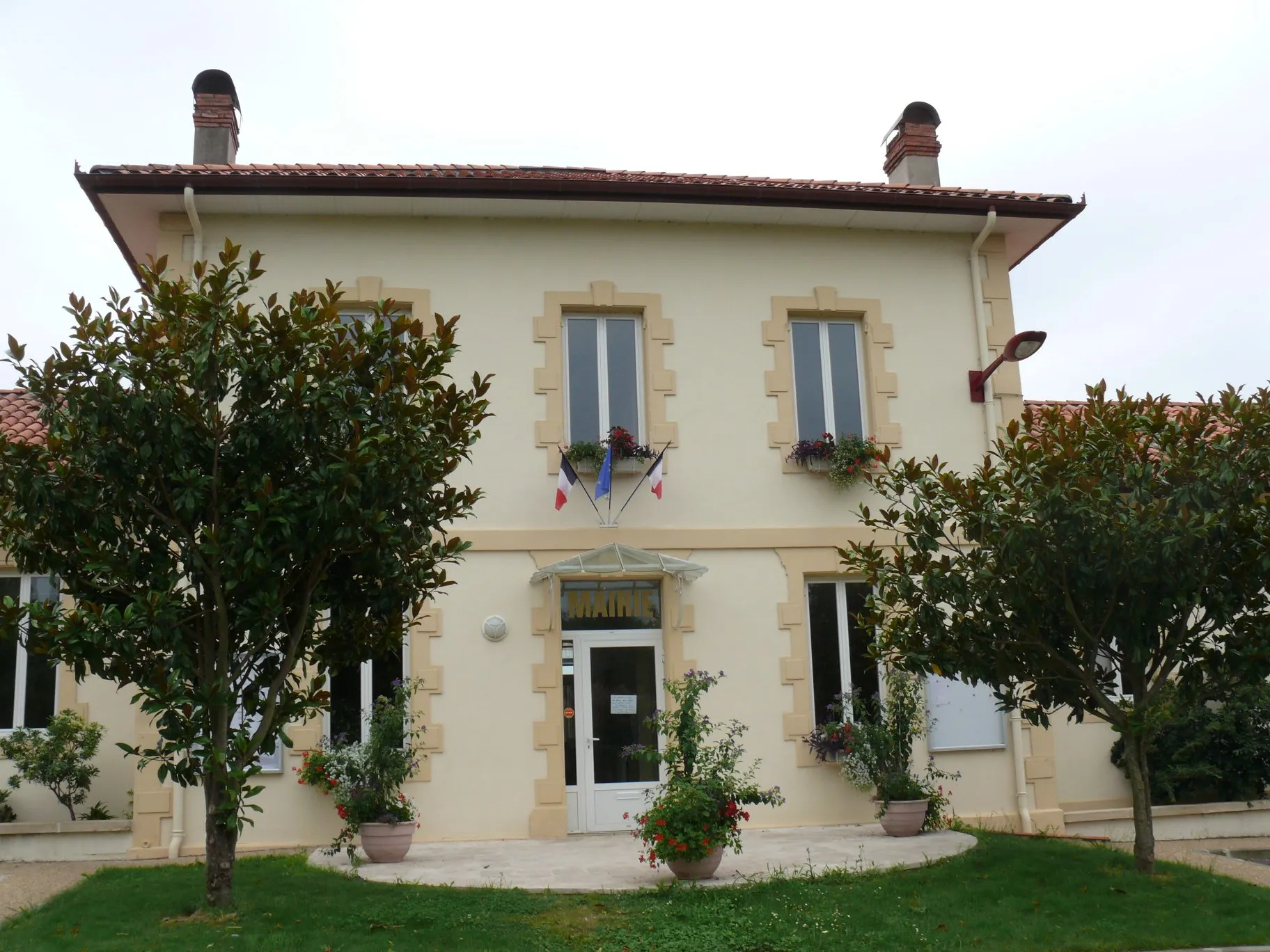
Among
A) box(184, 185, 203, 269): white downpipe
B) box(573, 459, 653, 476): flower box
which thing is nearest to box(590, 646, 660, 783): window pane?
box(573, 459, 653, 476): flower box

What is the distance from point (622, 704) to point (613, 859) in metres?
2.13

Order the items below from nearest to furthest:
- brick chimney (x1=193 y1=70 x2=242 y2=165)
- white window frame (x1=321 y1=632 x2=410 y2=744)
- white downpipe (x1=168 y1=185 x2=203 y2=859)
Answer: white downpipe (x1=168 y1=185 x2=203 y2=859)
white window frame (x1=321 y1=632 x2=410 y2=744)
brick chimney (x1=193 y1=70 x2=242 y2=165)

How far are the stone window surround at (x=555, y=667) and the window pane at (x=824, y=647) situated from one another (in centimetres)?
126

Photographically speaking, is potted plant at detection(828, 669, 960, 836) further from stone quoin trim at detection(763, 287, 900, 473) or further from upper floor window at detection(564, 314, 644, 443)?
upper floor window at detection(564, 314, 644, 443)

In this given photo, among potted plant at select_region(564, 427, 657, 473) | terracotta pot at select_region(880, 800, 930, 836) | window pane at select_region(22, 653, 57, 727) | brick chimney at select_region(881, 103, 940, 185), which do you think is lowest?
terracotta pot at select_region(880, 800, 930, 836)

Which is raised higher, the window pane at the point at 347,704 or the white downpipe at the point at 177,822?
the window pane at the point at 347,704

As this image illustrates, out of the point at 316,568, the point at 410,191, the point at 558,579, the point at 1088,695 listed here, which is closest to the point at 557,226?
the point at 410,191

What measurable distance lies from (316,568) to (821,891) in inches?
154

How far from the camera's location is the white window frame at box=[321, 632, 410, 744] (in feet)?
35.3

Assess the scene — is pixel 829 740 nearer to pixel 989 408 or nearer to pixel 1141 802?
pixel 1141 802

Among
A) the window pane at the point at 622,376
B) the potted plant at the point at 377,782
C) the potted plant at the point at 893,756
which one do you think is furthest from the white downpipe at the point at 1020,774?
the potted plant at the point at 377,782

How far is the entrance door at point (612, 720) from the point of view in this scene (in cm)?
1107

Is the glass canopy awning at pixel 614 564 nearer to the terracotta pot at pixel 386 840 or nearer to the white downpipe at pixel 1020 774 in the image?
the terracotta pot at pixel 386 840

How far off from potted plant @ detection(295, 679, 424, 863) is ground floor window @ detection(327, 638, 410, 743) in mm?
663
